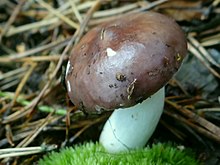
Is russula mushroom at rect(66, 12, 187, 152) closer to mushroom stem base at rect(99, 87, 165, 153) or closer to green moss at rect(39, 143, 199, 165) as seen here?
mushroom stem base at rect(99, 87, 165, 153)

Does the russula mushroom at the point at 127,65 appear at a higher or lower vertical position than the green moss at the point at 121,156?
higher

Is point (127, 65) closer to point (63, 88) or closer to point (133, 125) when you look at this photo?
point (133, 125)

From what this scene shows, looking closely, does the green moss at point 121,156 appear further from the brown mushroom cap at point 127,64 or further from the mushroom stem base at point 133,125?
the brown mushroom cap at point 127,64

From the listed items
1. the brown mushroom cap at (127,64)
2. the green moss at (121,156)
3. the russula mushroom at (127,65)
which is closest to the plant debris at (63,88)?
the green moss at (121,156)

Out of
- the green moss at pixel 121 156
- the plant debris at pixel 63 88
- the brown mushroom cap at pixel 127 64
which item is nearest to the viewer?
the brown mushroom cap at pixel 127 64

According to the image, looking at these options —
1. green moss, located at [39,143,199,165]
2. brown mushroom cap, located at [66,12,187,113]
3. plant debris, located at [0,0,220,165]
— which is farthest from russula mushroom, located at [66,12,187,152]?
plant debris, located at [0,0,220,165]

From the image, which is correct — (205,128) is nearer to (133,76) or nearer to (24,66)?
(133,76)

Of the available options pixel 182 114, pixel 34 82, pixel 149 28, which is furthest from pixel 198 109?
pixel 34 82
